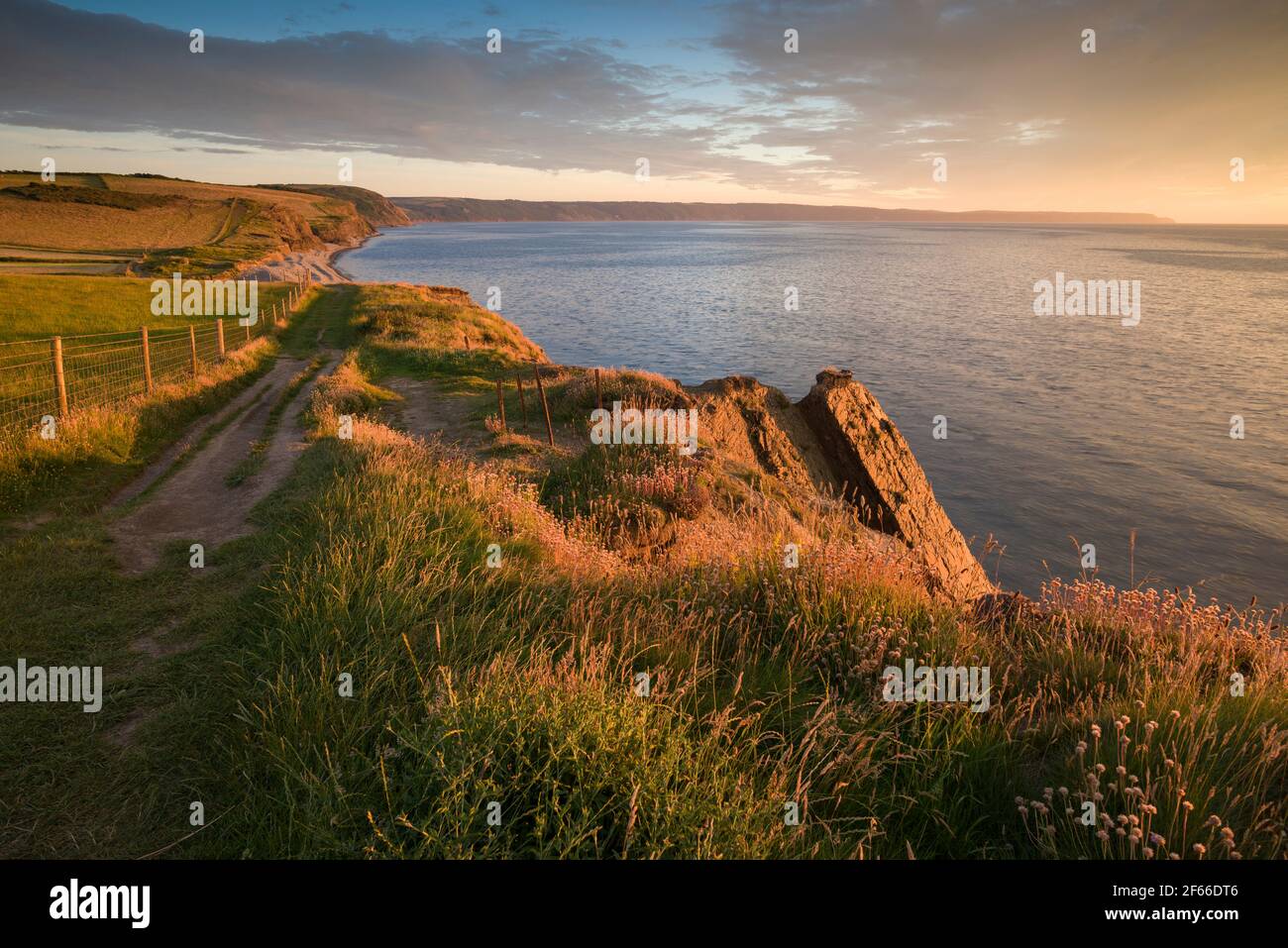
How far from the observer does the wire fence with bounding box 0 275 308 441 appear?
578 inches

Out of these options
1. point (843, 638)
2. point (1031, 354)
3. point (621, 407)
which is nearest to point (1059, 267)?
point (1031, 354)

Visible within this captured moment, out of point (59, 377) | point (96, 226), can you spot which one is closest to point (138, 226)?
point (96, 226)

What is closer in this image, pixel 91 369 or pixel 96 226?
pixel 91 369

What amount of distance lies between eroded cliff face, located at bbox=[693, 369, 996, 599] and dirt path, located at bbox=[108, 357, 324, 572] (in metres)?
8.80

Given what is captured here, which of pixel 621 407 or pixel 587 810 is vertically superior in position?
pixel 621 407

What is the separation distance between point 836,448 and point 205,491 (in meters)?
13.2

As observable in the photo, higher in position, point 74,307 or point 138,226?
point 138,226

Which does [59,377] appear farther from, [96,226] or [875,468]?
[96,226]

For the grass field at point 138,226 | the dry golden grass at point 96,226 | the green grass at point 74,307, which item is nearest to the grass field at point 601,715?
the green grass at point 74,307

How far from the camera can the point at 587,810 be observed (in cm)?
328

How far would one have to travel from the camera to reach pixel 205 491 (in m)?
11.6

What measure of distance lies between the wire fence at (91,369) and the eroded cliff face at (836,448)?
1317 centimetres
